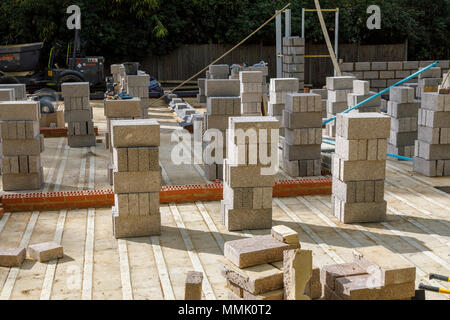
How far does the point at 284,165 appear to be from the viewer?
12305 mm

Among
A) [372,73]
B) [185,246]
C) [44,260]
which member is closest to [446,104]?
[185,246]

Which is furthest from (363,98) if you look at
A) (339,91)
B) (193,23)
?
(193,23)

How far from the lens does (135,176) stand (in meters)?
8.30

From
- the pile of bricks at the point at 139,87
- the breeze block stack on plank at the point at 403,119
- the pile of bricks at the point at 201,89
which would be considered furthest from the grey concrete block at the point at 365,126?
the pile of bricks at the point at 201,89

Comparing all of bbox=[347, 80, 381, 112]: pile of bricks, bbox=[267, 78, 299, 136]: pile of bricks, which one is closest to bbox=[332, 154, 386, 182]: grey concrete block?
bbox=[347, 80, 381, 112]: pile of bricks

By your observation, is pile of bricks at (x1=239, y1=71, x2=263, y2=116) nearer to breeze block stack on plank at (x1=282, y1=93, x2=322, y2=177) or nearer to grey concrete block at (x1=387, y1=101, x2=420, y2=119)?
grey concrete block at (x1=387, y1=101, x2=420, y2=119)

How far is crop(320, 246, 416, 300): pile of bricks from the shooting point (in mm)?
5824

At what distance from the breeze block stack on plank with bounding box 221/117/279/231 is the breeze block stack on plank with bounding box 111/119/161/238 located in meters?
1.04

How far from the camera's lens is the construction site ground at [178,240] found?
22.4 feet

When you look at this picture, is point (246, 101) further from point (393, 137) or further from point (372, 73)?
point (372, 73)

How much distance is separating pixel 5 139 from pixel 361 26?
82.1 ft

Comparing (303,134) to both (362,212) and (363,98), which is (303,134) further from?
(363,98)

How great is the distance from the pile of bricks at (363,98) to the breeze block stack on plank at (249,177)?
651cm

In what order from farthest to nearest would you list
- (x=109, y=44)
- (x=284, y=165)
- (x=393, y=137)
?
(x=109, y=44)
(x=393, y=137)
(x=284, y=165)
